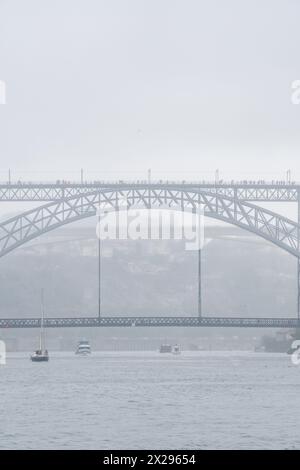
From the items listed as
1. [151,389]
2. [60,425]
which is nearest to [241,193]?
[151,389]

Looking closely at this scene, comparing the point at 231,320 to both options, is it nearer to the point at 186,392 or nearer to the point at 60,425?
the point at 186,392

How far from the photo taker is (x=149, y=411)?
7369 centimetres

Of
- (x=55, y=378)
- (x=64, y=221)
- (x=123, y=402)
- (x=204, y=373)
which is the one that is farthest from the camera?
(x=64, y=221)

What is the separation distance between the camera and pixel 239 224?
145m

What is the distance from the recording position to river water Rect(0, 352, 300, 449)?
202 ft

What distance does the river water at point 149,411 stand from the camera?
61.6m

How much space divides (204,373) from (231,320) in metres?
32.9

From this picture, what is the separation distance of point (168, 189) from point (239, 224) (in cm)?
693

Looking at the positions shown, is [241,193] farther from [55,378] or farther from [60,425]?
[60,425]

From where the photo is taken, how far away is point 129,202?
147m

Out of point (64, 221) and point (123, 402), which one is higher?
point (64, 221)

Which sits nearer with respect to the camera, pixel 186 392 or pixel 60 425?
pixel 60 425
